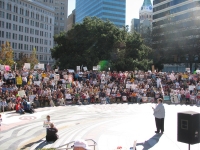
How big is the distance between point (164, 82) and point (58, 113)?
15.5 metres

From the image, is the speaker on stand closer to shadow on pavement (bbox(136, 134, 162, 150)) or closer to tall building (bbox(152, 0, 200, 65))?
shadow on pavement (bbox(136, 134, 162, 150))

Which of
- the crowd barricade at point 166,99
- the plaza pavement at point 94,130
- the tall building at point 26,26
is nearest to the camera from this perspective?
the plaza pavement at point 94,130

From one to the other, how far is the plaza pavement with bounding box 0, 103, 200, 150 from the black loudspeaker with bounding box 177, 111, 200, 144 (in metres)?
2.82

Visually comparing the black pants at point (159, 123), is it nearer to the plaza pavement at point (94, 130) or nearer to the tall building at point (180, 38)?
the plaza pavement at point (94, 130)

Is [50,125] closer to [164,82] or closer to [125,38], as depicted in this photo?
[164,82]

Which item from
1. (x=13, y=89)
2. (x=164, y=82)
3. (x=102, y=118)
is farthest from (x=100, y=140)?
(x=164, y=82)

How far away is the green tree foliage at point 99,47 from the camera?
153 feet

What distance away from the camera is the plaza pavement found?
11.7 meters

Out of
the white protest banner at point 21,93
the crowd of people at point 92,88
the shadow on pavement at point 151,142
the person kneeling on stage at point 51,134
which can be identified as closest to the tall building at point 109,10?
the crowd of people at point 92,88

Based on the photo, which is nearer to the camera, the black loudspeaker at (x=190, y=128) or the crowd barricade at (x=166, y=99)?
the black loudspeaker at (x=190, y=128)

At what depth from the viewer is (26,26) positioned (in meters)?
112

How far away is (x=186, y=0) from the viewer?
3435 inches

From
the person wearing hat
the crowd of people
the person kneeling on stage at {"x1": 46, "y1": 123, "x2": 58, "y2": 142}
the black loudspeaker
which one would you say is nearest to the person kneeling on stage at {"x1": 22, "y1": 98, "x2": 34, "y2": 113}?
the crowd of people

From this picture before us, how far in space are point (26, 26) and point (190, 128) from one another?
363 feet
